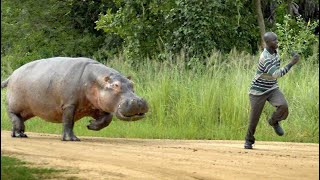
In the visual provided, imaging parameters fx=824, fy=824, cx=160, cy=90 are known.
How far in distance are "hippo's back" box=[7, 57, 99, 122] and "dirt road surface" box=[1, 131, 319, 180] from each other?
0.86 metres

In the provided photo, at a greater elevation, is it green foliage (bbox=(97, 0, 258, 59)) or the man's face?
green foliage (bbox=(97, 0, 258, 59))

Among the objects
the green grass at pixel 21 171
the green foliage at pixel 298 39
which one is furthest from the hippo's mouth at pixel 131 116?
the green foliage at pixel 298 39

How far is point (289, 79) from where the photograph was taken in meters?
12.6

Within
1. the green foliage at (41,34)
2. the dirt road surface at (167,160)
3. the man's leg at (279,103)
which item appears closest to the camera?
the dirt road surface at (167,160)

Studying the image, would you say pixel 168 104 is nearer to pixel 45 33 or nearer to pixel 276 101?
pixel 276 101

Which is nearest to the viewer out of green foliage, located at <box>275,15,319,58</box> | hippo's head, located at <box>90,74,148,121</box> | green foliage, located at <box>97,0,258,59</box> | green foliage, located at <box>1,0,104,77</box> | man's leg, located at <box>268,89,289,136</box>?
man's leg, located at <box>268,89,289,136</box>

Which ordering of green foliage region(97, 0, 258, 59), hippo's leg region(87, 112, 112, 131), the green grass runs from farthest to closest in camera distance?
green foliage region(97, 0, 258, 59), hippo's leg region(87, 112, 112, 131), the green grass

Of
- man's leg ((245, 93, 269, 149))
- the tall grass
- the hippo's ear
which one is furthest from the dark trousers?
the hippo's ear

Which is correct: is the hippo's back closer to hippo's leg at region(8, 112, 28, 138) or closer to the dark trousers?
hippo's leg at region(8, 112, 28, 138)

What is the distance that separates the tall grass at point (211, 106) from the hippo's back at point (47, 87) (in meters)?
0.45

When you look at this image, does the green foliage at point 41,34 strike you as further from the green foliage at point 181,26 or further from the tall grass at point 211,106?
the tall grass at point 211,106

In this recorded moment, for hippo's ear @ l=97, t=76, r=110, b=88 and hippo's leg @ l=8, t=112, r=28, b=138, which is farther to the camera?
hippo's leg @ l=8, t=112, r=28, b=138

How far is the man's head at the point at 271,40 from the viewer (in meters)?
8.49

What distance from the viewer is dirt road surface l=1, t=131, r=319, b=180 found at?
639 cm
